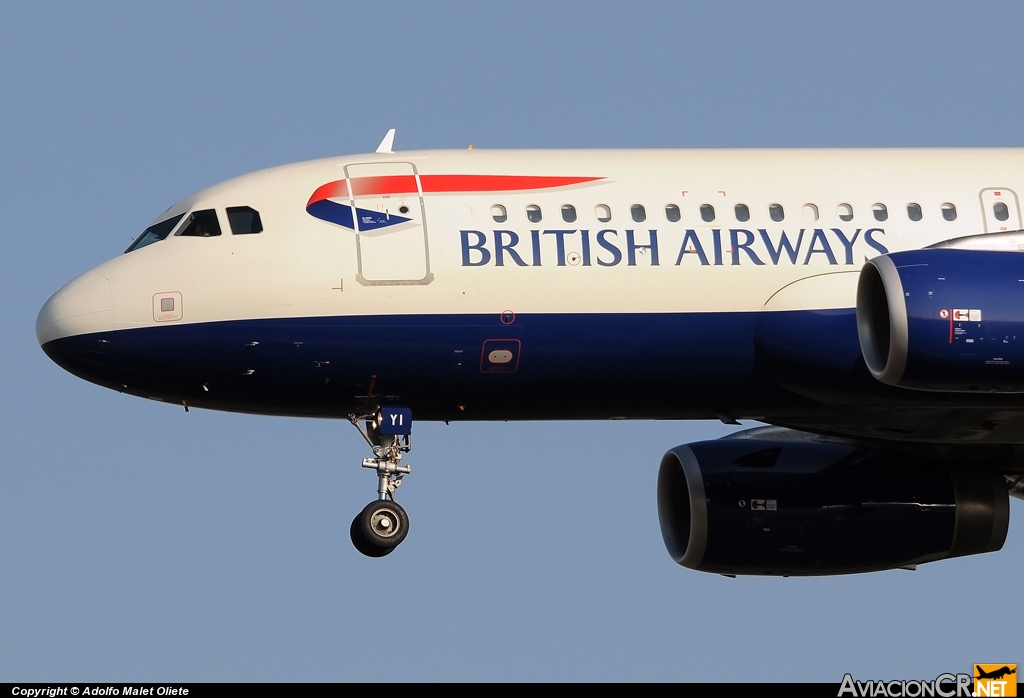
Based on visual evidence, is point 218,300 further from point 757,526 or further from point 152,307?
point 757,526

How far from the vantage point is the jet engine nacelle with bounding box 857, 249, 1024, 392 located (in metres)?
28.1

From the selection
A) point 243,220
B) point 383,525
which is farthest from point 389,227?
point 383,525

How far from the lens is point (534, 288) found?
2992cm

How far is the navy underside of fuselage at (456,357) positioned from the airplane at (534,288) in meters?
0.03

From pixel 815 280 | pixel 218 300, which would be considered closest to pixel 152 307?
pixel 218 300

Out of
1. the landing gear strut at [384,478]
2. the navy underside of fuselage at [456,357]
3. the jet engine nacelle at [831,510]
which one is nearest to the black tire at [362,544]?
the landing gear strut at [384,478]

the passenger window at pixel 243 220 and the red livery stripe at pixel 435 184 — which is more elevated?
the red livery stripe at pixel 435 184

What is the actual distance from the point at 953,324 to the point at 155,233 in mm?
10713

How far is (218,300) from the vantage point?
29797mm

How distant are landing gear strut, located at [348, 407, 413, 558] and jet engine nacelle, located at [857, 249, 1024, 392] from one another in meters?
6.39

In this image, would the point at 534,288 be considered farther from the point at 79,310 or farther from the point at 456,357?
the point at 79,310

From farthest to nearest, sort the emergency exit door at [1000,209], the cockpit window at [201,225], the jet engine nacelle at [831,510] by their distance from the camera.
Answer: the jet engine nacelle at [831,510]
the emergency exit door at [1000,209]
the cockpit window at [201,225]

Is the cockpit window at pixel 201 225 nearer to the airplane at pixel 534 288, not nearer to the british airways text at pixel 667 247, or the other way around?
the airplane at pixel 534 288

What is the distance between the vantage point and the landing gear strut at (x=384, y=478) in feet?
98.3
